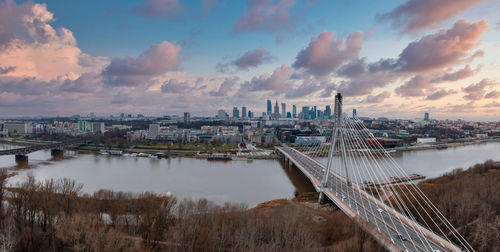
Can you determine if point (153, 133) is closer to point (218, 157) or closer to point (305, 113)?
point (218, 157)

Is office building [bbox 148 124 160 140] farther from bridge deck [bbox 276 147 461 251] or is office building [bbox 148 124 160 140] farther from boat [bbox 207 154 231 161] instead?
bridge deck [bbox 276 147 461 251]

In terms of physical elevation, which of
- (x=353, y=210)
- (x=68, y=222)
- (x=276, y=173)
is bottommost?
(x=276, y=173)

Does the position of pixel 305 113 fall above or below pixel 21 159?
above

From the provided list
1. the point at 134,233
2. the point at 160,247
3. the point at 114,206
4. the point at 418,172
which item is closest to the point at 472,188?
the point at 418,172

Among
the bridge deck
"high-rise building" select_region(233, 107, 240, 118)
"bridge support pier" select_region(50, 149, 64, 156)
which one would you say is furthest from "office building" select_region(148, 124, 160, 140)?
"high-rise building" select_region(233, 107, 240, 118)

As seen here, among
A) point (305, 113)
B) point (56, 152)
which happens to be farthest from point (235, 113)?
point (56, 152)

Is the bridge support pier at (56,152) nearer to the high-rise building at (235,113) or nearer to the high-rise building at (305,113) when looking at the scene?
the high-rise building at (305,113)

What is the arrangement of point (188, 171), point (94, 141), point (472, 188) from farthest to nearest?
point (94, 141) → point (188, 171) → point (472, 188)

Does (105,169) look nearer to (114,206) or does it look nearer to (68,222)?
(114,206)

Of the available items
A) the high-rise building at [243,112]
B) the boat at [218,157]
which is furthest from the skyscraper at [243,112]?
the boat at [218,157]

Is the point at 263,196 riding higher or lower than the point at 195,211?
lower

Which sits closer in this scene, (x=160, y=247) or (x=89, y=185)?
(x=160, y=247)
